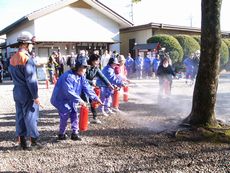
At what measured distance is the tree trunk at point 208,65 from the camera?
6.19m

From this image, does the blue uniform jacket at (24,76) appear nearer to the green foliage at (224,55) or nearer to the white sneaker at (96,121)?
the white sneaker at (96,121)

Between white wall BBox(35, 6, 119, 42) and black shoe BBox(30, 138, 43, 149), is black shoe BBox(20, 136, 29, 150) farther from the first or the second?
white wall BBox(35, 6, 119, 42)

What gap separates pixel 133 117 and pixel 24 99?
3.63m

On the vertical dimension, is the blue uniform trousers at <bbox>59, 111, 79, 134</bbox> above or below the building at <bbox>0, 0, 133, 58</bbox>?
below

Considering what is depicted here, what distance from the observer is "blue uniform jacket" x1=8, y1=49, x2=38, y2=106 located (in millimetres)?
5402

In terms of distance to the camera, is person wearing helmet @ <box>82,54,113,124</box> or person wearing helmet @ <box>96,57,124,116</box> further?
person wearing helmet @ <box>96,57,124,116</box>

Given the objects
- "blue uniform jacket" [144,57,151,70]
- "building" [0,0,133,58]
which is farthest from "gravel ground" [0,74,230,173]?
"building" [0,0,133,58]

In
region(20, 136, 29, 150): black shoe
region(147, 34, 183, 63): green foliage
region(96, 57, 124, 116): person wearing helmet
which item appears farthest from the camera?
region(147, 34, 183, 63): green foliage

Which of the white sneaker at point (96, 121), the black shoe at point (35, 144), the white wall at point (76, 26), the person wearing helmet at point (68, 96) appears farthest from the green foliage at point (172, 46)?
the black shoe at point (35, 144)

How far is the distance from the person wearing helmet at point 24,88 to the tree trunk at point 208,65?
Result: 3276 mm

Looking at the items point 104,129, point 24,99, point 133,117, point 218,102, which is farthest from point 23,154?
point 218,102

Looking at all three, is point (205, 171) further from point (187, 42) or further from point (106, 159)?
point (187, 42)

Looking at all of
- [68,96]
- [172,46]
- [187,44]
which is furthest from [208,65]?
[187,44]

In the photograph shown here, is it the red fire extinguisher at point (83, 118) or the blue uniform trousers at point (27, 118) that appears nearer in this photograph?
the blue uniform trousers at point (27, 118)
